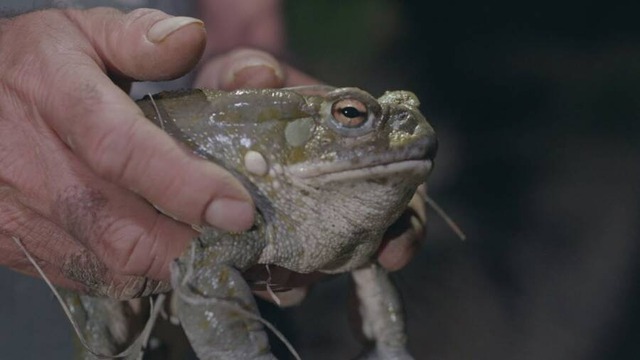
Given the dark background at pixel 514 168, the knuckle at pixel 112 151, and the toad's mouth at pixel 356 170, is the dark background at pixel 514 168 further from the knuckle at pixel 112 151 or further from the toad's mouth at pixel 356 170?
the knuckle at pixel 112 151

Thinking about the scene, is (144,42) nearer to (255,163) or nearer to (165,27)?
(165,27)

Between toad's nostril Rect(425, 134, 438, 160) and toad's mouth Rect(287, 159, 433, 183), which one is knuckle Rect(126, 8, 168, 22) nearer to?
toad's mouth Rect(287, 159, 433, 183)

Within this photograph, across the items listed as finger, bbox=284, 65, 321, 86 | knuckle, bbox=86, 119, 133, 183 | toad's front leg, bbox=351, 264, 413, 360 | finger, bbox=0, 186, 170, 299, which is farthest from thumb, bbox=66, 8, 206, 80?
toad's front leg, bbox=351, 264, 413, 360

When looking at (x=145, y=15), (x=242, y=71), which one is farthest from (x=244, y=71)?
(x=145, y=15)

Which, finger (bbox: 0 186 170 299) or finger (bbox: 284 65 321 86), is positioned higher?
finger (bbox: 284 65 321 86)

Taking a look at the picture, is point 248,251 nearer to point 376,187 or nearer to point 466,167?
point 376,187

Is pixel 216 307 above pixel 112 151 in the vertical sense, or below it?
below

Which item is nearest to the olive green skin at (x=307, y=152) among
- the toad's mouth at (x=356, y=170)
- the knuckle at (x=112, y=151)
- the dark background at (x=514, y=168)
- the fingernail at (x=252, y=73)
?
the toad's mouth at (x=356, y=170)
